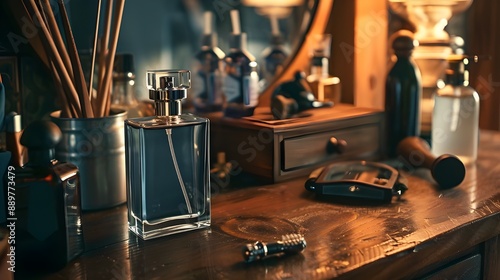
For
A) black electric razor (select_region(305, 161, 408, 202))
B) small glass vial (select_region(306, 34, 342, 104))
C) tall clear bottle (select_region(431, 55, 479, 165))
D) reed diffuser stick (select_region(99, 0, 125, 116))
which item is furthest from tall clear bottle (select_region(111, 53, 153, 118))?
tall clear bottle (select_region(431, 55, 479, 165))

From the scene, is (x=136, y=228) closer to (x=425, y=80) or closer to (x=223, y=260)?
(x=223, y=260)

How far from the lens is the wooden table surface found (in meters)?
0.76

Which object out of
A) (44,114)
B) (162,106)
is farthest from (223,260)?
(44,114)

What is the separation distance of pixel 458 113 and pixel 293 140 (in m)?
0.39

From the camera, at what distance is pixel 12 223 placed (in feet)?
2.49

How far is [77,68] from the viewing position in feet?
3.20

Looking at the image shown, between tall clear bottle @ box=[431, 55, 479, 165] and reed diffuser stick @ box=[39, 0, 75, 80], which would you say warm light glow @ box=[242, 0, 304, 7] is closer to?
tall clear bottle @ box=[431, 55, 479, 165]

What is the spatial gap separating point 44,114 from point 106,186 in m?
0.21

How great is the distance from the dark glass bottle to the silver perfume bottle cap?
63 centimetres

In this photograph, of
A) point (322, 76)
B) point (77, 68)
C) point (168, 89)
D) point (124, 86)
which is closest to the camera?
point (168, 89)

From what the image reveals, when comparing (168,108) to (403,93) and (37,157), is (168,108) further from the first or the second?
(403,93)

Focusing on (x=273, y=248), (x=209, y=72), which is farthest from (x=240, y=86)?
(x=273, y=248)

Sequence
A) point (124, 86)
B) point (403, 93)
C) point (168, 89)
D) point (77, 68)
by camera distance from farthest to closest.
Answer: point (403, 93), point (124, 86), point (77, 68), point (168, 89)

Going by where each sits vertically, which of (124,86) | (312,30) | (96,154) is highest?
(312,30)
